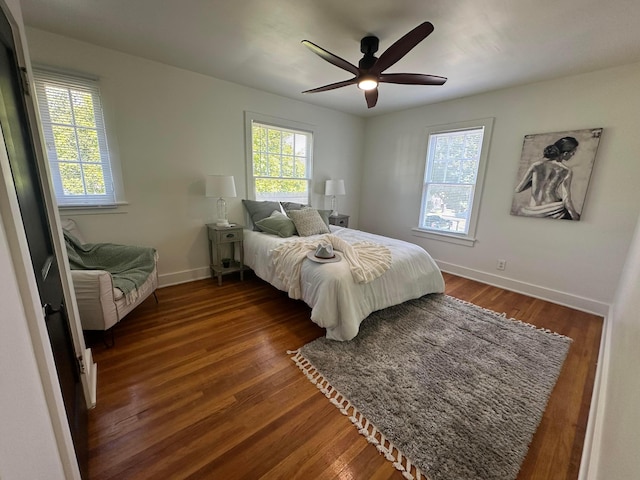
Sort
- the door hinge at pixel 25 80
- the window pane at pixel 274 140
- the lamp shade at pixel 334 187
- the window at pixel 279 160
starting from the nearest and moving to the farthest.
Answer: the door hinge at pixel 25 80 < the window at pixel 279 160 < the window pane at pixel 274 140 < the lamp shade at pixel 334 187

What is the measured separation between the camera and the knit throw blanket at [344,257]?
2.21m

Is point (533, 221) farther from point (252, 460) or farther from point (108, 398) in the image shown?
point (108, 398)

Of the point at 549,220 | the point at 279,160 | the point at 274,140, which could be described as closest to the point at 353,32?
the point at 274,140

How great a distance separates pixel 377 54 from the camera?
2.35 m

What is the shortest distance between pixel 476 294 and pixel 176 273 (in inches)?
145

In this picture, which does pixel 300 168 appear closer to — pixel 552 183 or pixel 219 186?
pixel 219 186

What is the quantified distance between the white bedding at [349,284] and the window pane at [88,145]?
1744 millimetres

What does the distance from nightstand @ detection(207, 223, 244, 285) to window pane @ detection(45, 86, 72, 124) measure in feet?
5.20

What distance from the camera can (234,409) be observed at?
147 centimetres

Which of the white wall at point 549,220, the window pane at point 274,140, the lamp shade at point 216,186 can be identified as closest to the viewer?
the white wall at point 549,220

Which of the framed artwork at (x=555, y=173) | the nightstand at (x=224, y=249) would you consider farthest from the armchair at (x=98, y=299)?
the framed artwork at (x=555, y=173)

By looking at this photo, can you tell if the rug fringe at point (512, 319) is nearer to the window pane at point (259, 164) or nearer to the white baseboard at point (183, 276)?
the window pane at point (259, 164)

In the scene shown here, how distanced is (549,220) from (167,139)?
14.4 ft

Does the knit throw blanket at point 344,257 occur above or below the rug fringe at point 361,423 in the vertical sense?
above
